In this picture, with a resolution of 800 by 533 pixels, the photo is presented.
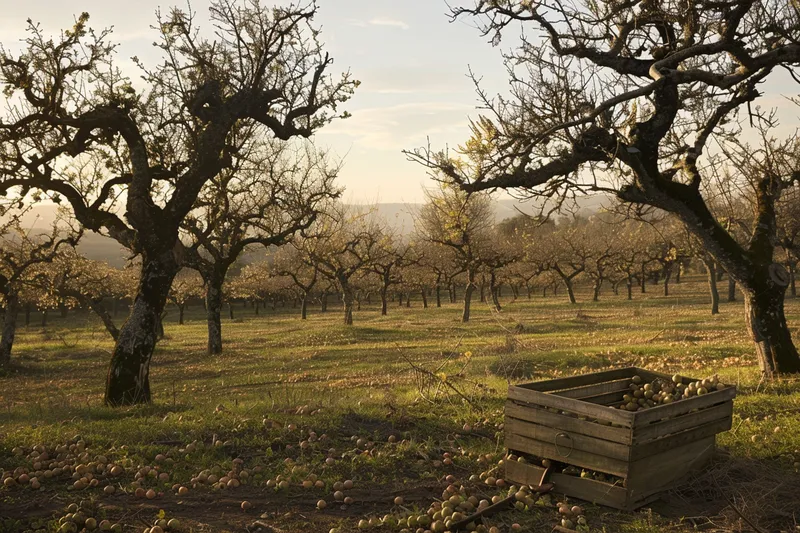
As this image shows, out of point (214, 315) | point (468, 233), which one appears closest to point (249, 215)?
point (214, 315)

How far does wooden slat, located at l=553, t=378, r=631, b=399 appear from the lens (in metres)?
7.48

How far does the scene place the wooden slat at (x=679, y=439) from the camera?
5984 millimetres

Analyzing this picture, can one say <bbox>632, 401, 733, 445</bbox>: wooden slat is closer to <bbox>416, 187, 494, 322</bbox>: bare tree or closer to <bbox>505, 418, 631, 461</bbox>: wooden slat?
<bbox>505, 418, 631, 461</bbox>: wooden slat

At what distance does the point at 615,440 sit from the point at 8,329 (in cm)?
2956

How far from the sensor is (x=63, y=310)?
235 feet

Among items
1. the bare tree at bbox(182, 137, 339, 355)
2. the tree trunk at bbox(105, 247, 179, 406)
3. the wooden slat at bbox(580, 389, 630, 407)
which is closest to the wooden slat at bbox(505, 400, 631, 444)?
the wooden slat at bbox(580, 389, 630, 407)

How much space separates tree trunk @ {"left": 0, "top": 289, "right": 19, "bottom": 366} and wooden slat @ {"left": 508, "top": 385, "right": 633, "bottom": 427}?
27.4 metres

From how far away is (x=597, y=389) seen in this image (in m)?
7.80

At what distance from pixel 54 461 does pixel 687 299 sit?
57865mm

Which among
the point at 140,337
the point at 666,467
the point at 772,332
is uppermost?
the point at 140,337

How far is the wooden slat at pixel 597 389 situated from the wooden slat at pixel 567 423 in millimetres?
799

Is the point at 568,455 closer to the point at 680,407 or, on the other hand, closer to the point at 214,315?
the point at 680,407

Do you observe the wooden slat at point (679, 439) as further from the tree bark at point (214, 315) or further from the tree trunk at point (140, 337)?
the tree bark at point (214, 315)

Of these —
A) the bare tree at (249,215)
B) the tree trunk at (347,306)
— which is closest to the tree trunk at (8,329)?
the bare tree at (249,215)
